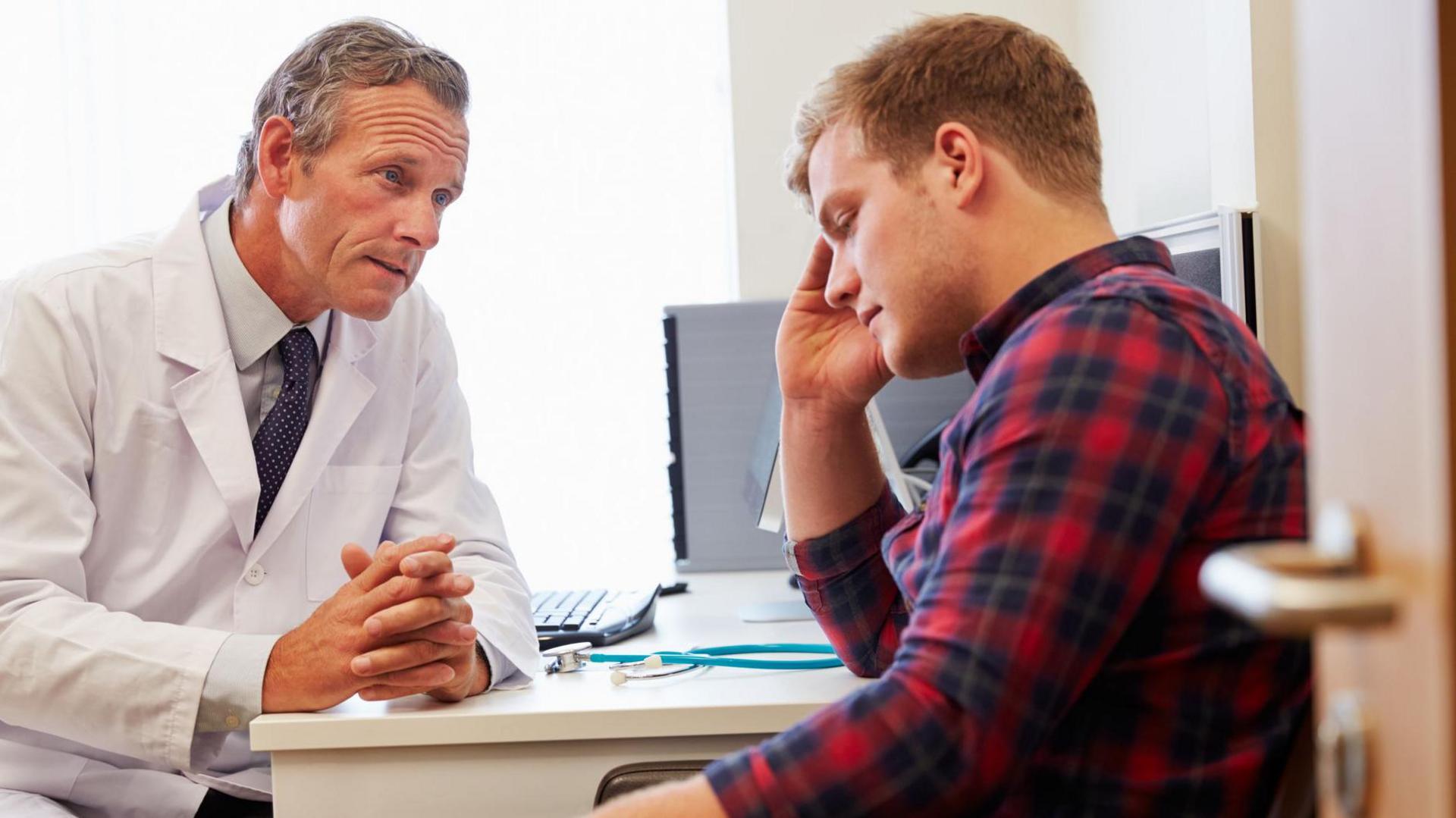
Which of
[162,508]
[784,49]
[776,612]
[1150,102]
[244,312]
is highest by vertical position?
[784,49]

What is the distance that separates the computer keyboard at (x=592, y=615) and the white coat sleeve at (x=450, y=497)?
0.08 meters

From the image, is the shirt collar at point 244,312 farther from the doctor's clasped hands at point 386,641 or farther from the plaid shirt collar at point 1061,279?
the plaid shirt collar at point 1061,279

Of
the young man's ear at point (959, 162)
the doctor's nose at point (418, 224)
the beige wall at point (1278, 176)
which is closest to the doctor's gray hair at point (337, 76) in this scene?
the doctor's nose at point (418, 224)

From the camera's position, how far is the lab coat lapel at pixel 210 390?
1374 mm

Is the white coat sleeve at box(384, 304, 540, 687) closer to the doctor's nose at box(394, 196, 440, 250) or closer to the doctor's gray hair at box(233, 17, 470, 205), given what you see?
the doctor's nose at box(394, 196, 440, 250)

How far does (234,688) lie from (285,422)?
390mm

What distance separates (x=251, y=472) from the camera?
1.38 meters

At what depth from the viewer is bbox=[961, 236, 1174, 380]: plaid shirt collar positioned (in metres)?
0.84

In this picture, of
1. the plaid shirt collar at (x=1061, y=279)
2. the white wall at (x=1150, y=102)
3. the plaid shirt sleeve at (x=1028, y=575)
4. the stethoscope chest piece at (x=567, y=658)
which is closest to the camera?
the plaid shirt sleeve at (x=1028, y=575)

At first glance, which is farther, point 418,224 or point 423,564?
point 418,224

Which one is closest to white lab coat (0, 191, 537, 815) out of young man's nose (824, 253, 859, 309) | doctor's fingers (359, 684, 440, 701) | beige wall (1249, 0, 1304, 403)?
doctor's fingers (359, 684, 440, 701)

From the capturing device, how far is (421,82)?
146cm

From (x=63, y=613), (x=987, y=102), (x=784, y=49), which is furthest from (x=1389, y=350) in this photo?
(x=784, y=49)

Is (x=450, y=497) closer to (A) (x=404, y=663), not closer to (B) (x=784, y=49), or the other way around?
(A) (x=404, y=663)
